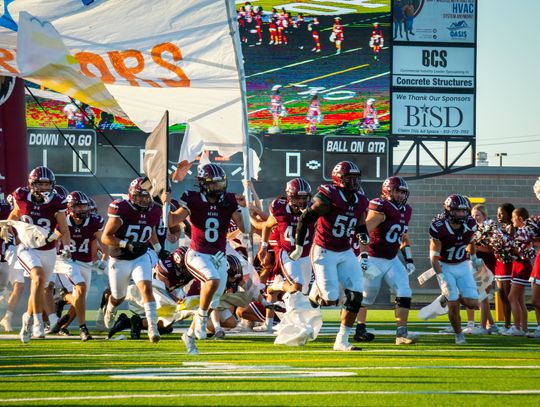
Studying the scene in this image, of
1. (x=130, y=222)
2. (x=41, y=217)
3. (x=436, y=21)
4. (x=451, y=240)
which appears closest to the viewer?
(x=130, y=222)

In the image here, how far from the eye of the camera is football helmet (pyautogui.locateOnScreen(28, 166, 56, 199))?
485 inches

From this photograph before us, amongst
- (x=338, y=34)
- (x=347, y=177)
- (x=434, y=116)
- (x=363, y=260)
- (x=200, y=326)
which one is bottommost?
(x=200, y=326)

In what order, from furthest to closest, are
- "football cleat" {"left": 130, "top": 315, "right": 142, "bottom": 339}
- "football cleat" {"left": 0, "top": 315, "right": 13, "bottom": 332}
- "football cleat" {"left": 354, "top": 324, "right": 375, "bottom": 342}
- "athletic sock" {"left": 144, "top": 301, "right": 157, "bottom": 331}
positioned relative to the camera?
"football cleat" {"left": 0, "top": 315, "right": 13, "bottom": 332} < "football cleat" {"left": 130, "top": 315, "right": 142, "bottom": 339} < "football cleat" {"left": 354, "top": 324, "right": 375, "bottom": 342} < "athletic sock" {"left": 144, "top": 301, "right": 157, "bottom": 331}

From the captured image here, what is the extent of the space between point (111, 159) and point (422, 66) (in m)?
7.12

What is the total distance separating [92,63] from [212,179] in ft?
12.2

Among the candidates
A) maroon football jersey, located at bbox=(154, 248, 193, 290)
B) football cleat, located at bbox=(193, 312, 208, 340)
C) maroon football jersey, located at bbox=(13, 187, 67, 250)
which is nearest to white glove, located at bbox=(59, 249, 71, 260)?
maroon football jersey, located at bbox=(13, 187, 67, 250)

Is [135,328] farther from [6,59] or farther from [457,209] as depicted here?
[6,59]

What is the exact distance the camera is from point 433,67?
2439 cm

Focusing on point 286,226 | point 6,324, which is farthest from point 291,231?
point 6,324

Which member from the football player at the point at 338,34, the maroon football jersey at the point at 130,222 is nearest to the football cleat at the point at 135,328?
the maroon football jersey at the point at 130,222

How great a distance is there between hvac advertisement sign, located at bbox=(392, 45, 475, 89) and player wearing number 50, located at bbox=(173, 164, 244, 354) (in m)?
13.7

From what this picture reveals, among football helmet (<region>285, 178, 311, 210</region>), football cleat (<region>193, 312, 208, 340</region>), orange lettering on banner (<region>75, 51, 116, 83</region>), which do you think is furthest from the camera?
orange lettering on banner (<region>75, 51, 116, 83</region>)

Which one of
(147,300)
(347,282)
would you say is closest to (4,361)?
(147,300)

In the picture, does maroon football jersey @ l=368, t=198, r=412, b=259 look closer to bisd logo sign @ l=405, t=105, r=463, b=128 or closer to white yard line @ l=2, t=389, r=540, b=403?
white yard line @ l=2, t=389, r=540, b=403
